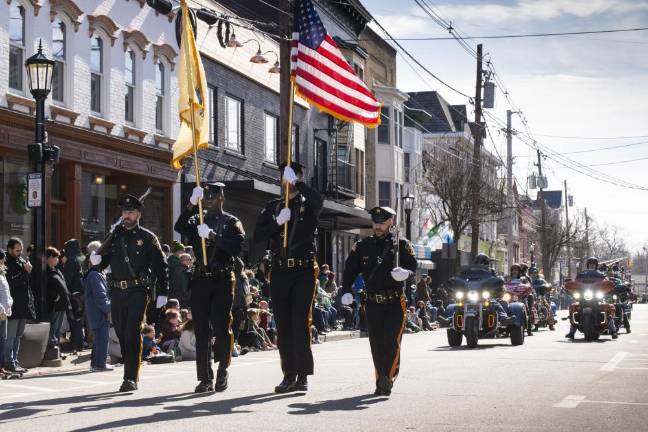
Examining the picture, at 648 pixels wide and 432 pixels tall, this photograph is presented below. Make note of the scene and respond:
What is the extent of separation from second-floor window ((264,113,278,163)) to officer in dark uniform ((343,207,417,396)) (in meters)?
22.3

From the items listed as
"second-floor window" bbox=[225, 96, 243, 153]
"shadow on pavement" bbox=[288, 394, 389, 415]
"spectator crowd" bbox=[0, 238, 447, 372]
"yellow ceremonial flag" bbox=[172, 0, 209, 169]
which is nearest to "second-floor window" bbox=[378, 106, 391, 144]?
"second-floor window" bbox=[225, 96, 243, 153]

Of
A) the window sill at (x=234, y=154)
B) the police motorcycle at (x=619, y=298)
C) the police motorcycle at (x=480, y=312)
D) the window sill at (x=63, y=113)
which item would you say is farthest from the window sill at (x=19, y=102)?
the police motorcycle at (x=619, y=298)

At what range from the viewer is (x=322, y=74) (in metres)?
13.3

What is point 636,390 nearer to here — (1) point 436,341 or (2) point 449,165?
(1) point 436,341

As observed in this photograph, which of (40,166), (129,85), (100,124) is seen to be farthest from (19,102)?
(129,85)

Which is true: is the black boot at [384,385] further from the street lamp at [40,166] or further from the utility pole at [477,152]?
the utility pole at [477,152]

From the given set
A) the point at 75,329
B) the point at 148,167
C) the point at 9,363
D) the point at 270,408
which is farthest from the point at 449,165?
the point at 270,408

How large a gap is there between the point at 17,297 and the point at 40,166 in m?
2.43

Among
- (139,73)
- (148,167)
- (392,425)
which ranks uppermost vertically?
(139,73)

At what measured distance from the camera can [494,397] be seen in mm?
10633

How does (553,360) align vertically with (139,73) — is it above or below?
below

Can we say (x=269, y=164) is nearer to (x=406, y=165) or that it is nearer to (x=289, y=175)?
(x=289, y=175)

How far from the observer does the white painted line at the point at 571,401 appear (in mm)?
9977

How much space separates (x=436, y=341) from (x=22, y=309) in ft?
34.3
